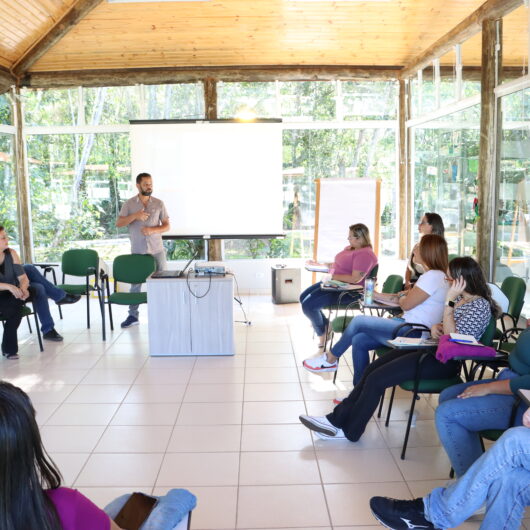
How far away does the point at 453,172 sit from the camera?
706cm

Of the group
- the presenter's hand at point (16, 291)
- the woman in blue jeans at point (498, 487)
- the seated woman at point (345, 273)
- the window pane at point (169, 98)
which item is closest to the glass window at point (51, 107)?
the window pane at point (169, 98)

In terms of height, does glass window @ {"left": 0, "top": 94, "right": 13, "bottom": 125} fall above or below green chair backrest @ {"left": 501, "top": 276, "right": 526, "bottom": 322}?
above

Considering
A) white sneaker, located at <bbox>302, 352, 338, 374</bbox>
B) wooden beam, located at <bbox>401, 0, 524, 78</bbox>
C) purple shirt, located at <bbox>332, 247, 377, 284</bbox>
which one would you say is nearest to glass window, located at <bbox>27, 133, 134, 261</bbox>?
wooden beam, located at <bbox>401, 0, 524, 78</bbox>

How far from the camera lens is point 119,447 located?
362cm

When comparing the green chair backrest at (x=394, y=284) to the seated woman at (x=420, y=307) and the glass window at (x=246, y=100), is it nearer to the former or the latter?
the seated woman at (x=420, y=307)

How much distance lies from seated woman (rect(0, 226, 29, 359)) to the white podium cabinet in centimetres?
121

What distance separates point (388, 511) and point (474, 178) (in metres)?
4.66

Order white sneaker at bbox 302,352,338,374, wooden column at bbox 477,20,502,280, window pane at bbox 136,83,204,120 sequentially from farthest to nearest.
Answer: window pane at bbox 136,83,204,120
wooden column at bbox 477,20,502,280
white sneaker at bbox 302,352,338,374

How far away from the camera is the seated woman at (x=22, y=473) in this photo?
4.27 ft

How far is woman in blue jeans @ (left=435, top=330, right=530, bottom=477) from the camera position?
2.77 meters

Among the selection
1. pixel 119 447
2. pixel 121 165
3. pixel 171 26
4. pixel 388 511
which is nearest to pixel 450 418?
pixel 388 511

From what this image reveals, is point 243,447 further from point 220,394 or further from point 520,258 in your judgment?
point 520,258

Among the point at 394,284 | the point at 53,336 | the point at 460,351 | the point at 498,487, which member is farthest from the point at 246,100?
the point at 498,487

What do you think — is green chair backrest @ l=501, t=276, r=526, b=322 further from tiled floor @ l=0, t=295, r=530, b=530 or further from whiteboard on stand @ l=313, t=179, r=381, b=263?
whiteboard on stand @ l=313, t=179, r=381, b=263
